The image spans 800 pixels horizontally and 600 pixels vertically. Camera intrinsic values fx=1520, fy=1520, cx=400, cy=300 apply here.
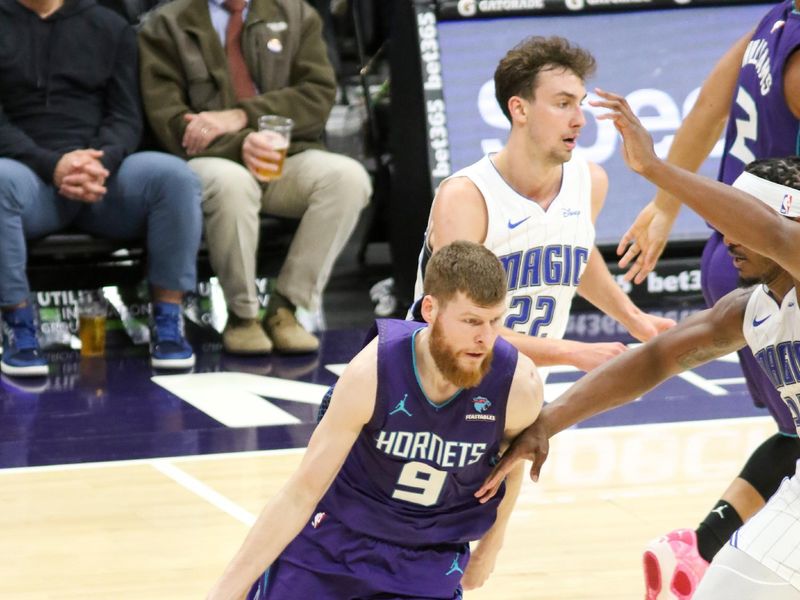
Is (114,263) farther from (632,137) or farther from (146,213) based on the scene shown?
(632,137)

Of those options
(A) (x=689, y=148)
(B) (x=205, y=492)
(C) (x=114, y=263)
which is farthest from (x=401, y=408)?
(C) (x=114, y=263)

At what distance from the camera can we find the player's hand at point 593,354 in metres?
3.83

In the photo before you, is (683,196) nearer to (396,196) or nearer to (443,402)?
(443,402)

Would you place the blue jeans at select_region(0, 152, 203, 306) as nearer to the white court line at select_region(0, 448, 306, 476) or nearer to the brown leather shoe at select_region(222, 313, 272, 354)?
the brown leather shoe at select_region(222, 313, 272, 354)

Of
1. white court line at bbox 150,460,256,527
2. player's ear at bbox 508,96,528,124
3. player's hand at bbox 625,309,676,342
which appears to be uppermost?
player's ear at bbox 508,96,528,124

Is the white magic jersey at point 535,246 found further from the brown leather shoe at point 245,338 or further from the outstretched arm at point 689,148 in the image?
the brown leather shoe at point 245,338

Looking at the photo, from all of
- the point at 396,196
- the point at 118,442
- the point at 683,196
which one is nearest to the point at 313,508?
the point at 683,196

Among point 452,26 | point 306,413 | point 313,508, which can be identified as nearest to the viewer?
point 313,508

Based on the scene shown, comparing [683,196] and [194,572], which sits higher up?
[683,196]

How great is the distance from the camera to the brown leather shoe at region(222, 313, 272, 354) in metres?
7.20

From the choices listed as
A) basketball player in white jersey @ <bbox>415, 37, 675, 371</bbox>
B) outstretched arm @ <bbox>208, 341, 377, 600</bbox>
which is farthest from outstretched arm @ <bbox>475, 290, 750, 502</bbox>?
basketball player in white jersey @ <bbox>415, 37, 675, 371</bbox>

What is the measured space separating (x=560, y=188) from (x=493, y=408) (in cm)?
118

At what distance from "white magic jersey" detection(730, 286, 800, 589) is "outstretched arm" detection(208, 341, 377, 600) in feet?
2.88

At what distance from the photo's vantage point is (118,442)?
589cm
